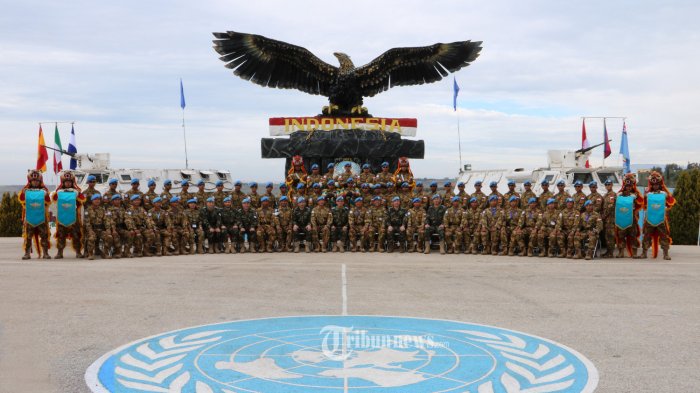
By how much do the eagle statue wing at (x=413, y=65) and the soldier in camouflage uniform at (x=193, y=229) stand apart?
21.3ft

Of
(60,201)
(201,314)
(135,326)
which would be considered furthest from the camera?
(60,201)

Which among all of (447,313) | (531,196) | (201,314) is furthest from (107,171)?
(447,313)

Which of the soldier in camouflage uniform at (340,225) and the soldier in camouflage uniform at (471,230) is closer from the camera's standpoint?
the soldier in camouflage uniform at (471,230)

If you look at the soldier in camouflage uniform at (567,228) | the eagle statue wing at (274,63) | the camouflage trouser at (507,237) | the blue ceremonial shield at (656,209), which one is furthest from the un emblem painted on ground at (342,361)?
the eagle statue wing at (274,63)

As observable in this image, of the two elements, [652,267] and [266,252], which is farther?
[266,252]

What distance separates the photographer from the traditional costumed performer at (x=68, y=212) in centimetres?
1298

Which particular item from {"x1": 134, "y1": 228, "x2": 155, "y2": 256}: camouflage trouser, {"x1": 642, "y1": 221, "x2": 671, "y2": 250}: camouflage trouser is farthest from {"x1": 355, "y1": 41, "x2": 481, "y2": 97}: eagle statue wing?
{"x1": 134, "y1": 228, "x2": 155, "y2": 256}: camouflage trouser

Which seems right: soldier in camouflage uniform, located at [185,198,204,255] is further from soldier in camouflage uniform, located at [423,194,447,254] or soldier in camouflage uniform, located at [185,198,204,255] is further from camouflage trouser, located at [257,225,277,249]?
soldier in camouflage uniform, located at [423,194,447,254]

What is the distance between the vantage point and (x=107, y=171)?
20.5 metres

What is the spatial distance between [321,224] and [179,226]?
316 cm

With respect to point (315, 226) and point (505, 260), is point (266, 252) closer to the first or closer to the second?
point (315, 226)

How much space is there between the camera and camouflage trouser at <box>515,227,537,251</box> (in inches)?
541

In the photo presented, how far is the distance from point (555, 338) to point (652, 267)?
6659 mm

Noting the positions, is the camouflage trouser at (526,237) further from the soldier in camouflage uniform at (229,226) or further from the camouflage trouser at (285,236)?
the soldier in camouflage uniform at (229,226)
